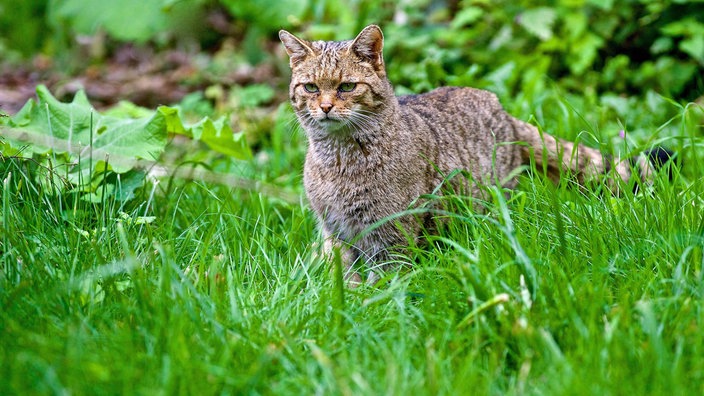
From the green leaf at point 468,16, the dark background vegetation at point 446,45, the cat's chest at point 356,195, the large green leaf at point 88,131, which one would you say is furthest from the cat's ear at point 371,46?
the green leaf at point 468,16

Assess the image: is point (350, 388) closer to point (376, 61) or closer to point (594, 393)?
point (594, 393)

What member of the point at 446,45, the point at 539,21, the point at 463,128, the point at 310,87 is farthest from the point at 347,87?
the point at 446,45

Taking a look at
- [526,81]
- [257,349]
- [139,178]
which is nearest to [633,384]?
[257,349]

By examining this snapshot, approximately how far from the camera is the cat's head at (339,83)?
3479 millimetres

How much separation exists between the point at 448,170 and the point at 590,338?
5.59 ft

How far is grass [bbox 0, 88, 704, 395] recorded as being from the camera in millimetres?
2131

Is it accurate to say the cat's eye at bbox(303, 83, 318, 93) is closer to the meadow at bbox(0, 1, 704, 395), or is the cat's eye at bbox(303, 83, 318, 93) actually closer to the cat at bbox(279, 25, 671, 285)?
the cat at bbox(279, 25, 671, 285)

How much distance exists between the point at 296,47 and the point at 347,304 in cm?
148

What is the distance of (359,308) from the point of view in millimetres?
2652

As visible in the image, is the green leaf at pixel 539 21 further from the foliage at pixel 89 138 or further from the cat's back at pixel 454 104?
the foliage at pixel 89 138

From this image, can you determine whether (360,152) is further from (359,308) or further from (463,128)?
A: (359,308)

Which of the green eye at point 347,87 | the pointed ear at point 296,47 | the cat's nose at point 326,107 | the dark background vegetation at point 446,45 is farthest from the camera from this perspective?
the dark background vegetation at point 446,45

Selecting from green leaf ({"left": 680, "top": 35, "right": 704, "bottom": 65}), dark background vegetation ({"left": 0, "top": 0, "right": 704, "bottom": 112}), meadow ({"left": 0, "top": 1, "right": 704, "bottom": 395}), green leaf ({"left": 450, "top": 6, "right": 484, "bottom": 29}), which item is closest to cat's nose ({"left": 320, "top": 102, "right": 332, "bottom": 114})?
meadow ({"left": 0, "top": 1, "right": 704, "bottom": 395})

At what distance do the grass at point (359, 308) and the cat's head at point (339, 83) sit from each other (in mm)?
587
